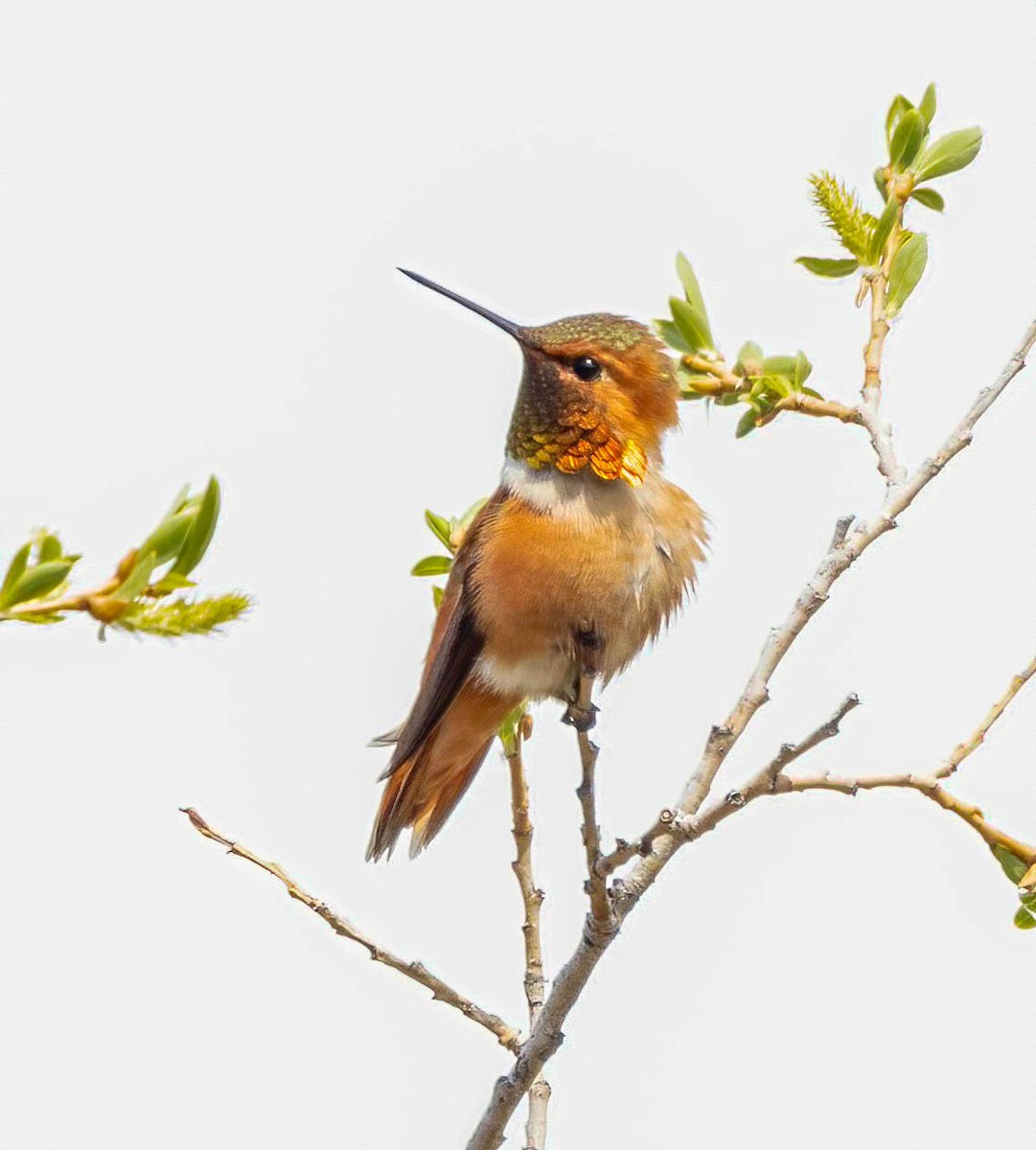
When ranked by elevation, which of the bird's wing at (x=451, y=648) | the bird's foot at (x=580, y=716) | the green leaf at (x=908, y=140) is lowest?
the bird's foot at (x=580, y=716)

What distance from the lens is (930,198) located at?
4320 millimetres

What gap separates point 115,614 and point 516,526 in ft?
9.19

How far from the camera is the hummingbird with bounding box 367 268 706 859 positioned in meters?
4.88

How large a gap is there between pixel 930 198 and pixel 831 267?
0.32 m

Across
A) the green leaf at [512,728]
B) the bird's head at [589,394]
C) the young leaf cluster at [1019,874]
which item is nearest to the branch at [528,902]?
the green leaf at [512,728]

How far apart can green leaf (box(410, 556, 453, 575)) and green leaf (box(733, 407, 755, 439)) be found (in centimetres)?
110

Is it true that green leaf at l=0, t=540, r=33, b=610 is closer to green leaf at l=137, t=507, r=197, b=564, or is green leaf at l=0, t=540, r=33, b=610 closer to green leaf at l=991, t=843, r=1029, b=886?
green leaf at l=137, t=507, r=197, b=564

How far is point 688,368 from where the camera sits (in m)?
4.43

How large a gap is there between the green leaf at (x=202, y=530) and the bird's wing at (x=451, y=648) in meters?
2.52

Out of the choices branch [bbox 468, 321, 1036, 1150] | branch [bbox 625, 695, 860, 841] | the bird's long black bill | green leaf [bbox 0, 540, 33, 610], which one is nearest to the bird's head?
the bird's long black bill

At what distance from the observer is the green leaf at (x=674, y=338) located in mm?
4375

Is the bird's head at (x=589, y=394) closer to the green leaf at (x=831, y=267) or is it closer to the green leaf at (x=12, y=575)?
the green leaf at (x=831, y=267)

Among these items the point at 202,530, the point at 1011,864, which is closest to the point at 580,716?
the point at 1011,864

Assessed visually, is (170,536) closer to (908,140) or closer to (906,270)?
(906,270)
